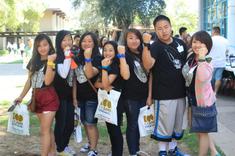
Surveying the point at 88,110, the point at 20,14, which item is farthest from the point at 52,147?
the point at 20,14

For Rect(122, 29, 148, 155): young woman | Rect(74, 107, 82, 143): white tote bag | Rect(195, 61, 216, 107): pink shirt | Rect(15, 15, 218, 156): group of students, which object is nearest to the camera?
Rect(195, 61, 216, 107): pink shirt

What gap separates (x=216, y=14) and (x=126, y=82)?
59.8ft

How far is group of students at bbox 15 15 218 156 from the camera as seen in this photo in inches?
205

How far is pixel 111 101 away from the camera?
17.4ft

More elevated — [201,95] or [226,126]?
[201,95]

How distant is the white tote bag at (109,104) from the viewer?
17.3ft

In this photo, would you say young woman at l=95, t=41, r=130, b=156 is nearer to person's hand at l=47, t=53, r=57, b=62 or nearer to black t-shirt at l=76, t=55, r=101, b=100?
black t-shirt at l=76, t=55, r=101, b=100

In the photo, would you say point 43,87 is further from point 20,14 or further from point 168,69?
point 20,14

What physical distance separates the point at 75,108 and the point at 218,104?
5.84 meters

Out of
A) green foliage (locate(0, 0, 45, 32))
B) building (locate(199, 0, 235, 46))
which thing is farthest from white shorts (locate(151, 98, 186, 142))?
green foliage (locate(0, 0, 45, 32))

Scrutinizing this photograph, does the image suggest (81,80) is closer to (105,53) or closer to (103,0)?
(105,53)

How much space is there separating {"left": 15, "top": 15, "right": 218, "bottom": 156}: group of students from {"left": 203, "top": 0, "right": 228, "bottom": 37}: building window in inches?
605

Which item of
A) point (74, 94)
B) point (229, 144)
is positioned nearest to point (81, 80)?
point (74, 94)

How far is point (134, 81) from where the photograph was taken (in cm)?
546
